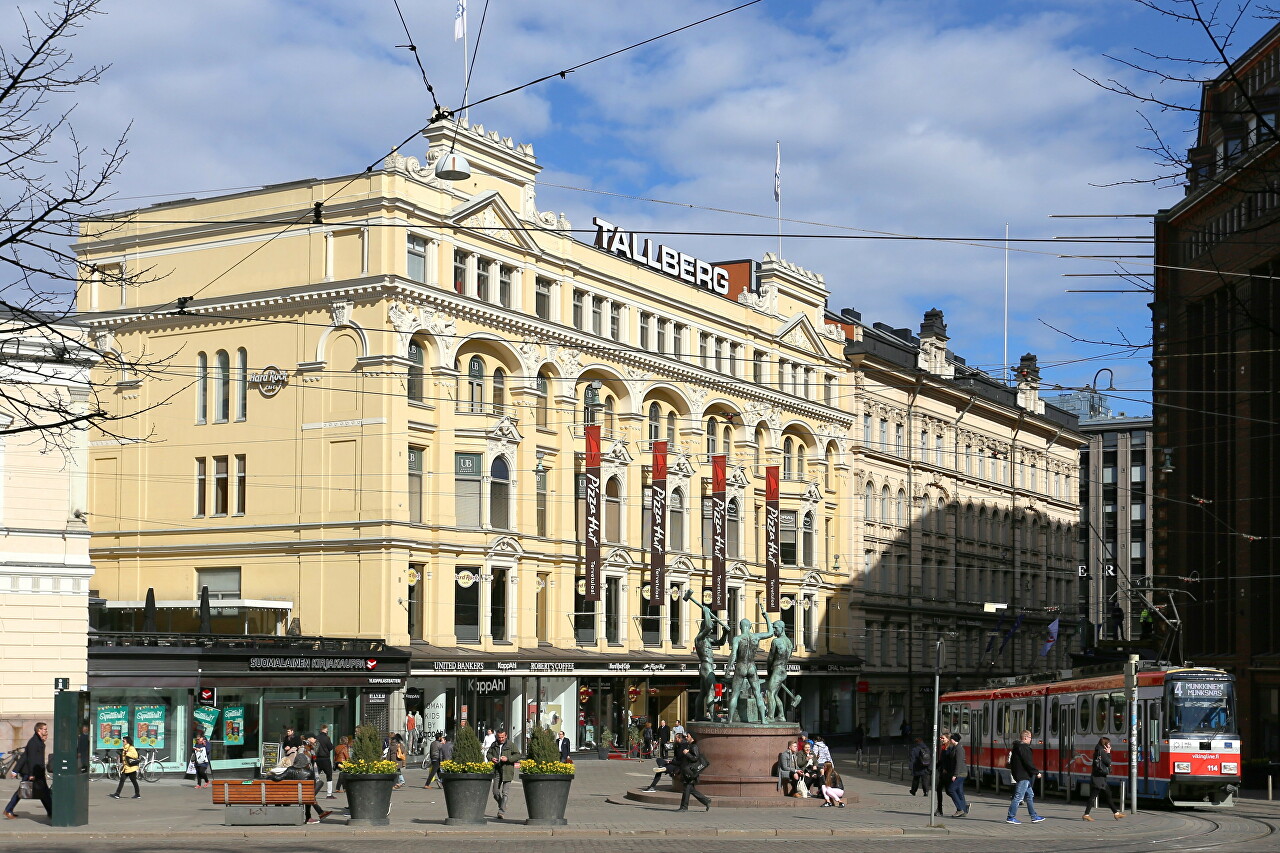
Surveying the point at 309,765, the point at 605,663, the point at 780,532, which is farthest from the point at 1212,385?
the point at 309,765

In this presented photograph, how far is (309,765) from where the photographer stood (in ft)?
101

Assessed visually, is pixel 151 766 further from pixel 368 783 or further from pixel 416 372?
pixel 368 783

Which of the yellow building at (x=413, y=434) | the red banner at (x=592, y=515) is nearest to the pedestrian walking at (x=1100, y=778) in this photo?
the yellow building at (x=413, y=434)

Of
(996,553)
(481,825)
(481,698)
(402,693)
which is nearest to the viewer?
(481,825)

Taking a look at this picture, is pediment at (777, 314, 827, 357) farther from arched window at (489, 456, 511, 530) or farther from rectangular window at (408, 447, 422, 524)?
rectangular window at (408, 447, 422, 524)

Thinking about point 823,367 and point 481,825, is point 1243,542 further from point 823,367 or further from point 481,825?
point 481,825

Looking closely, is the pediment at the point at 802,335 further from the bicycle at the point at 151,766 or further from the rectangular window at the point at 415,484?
the bicycle at the point at 151,766

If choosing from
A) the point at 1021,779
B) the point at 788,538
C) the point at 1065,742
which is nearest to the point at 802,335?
the point at 788,538

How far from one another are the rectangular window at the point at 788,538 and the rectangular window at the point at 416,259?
26381mm

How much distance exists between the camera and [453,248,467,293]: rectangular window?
56469 mm

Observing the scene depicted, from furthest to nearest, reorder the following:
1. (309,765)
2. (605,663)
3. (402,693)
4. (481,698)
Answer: (605,663) → (481,698) → (402,693) → (309,765)

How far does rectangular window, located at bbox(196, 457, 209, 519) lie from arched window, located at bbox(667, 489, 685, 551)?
1913cm

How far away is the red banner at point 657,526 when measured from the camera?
209ft

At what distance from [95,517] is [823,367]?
3465cm
